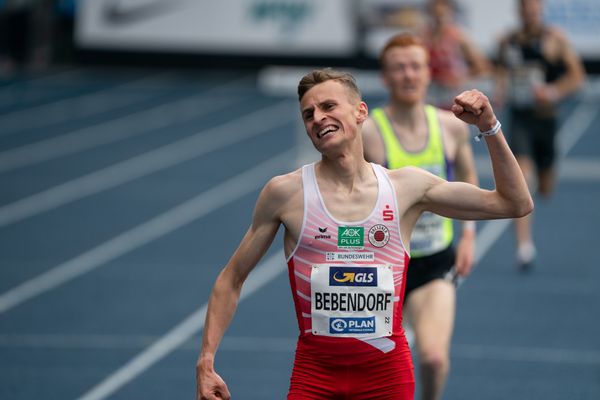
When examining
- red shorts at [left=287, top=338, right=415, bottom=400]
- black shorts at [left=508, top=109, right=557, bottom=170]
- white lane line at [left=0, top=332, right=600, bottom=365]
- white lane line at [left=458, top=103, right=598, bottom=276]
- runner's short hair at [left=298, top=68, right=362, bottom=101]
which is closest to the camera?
runner's short hair at [left=298, top=68, right=362, bottom=101]

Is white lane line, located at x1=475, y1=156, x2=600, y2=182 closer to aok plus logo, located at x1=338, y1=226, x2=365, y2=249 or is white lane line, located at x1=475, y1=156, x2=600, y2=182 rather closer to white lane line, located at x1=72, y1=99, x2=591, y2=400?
white lane line, located at x1=72, y1=99, x2=591, y2=400

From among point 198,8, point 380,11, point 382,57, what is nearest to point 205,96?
point 198,8

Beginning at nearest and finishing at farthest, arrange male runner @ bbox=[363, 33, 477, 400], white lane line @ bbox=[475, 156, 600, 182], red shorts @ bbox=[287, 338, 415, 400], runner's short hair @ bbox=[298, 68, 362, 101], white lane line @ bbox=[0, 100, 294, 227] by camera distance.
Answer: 1. runner's short hair @ bbox=[298, 68, 362, 101]
2. red shorts @ bbox=[287, 338, 415, 400]
3. male runner @ bbox=[363, 33, 477, 400]
4. white lane line @ bbox=[0, 100, 294, 227]
5. white lane line @ bbox=[475, 156, 600, 182]

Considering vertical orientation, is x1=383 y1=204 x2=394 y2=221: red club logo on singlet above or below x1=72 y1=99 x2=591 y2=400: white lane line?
above

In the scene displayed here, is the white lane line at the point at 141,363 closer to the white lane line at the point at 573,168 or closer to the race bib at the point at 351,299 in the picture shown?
the race bib at the point at 351,299

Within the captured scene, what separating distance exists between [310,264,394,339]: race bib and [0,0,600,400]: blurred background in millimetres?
3260

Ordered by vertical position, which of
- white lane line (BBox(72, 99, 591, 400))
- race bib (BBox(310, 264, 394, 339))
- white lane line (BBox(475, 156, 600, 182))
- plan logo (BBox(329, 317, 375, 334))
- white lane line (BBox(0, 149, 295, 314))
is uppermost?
race bib (BBox(310, 264, 394, 339))

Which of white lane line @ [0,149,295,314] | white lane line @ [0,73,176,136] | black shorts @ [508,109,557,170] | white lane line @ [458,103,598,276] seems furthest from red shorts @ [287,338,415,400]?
white lane line @ [0,73,176,136]

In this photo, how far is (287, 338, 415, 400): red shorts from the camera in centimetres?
453

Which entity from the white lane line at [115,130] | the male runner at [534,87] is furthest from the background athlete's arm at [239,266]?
the white lane line at [115,130]

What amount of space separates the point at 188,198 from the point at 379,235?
10.7m

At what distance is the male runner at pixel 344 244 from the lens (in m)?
4.43

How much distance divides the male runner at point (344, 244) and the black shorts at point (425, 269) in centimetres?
176

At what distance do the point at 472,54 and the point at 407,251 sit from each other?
8.28m
